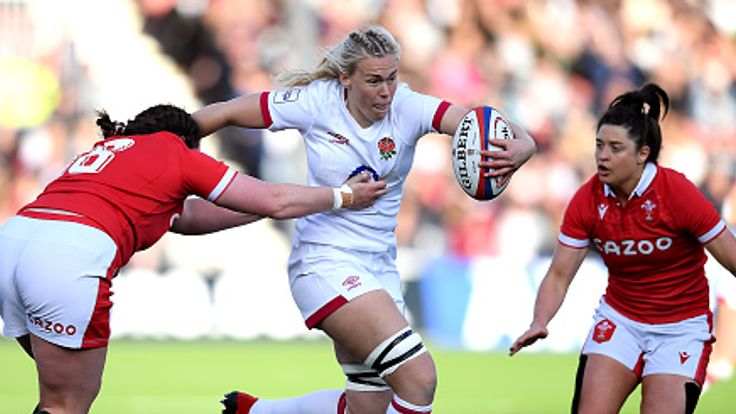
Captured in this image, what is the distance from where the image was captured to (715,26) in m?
13.6

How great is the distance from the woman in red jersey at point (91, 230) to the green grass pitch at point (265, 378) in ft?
10.1

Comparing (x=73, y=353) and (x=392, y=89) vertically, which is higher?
(x=392, y=89)

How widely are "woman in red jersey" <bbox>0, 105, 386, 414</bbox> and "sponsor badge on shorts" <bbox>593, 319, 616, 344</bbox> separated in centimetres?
157

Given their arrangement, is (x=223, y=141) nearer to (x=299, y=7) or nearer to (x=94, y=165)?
(x=299, y=7)

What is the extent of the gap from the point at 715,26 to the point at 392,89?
8.76 metres

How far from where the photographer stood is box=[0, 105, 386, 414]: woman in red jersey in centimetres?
507

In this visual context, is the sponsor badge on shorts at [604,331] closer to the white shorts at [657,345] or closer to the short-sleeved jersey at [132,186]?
the white shorts at [657,345]

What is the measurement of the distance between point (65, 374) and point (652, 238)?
2.74 meters

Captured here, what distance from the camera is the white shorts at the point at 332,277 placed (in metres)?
5.80

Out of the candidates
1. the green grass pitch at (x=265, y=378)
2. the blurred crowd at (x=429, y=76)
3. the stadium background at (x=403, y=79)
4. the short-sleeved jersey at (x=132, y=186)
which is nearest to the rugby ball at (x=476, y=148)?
the short-sleeved jersey at (x=132, y=186)

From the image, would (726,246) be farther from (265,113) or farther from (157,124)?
(157,124)

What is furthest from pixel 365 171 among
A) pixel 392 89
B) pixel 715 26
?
pixel 715 26

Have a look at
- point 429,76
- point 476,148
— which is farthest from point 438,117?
point 429,76

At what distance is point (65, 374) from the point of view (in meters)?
5.18
